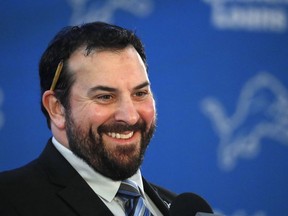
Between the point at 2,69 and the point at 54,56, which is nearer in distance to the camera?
the point at 54,56

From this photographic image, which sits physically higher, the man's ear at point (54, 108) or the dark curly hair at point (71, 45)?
the dark curly hair at point (71, 45)

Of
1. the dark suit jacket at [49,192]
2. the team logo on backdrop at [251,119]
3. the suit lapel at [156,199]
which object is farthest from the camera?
the team logo on backdrop at [251,119]

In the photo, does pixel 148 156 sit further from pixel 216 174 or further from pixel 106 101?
pixel 106 101

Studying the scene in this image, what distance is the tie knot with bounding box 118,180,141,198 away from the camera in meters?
1.35

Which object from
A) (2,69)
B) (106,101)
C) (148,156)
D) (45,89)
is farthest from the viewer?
(148,156)

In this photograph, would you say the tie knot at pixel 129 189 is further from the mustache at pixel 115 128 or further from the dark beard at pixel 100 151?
the mustache at pixel 115 128

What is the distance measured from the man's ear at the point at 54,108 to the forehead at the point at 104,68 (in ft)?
0.29

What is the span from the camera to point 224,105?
2328mm

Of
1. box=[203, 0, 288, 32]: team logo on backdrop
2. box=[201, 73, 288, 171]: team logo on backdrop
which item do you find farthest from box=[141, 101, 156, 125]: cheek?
box=[203, 0, 288, 32]: team logo on backdrop

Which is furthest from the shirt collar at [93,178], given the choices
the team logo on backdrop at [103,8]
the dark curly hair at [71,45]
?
the team logo on backdrop at [103,8]

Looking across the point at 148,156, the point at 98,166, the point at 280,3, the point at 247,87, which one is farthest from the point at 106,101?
the point at 280,3

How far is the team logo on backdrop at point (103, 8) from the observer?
81.2 inches

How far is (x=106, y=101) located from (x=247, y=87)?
3.81 feet

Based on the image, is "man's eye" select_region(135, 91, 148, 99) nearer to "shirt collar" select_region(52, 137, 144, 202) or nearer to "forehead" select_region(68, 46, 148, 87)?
"forehead" select_region(68, 46, 148, 87)
